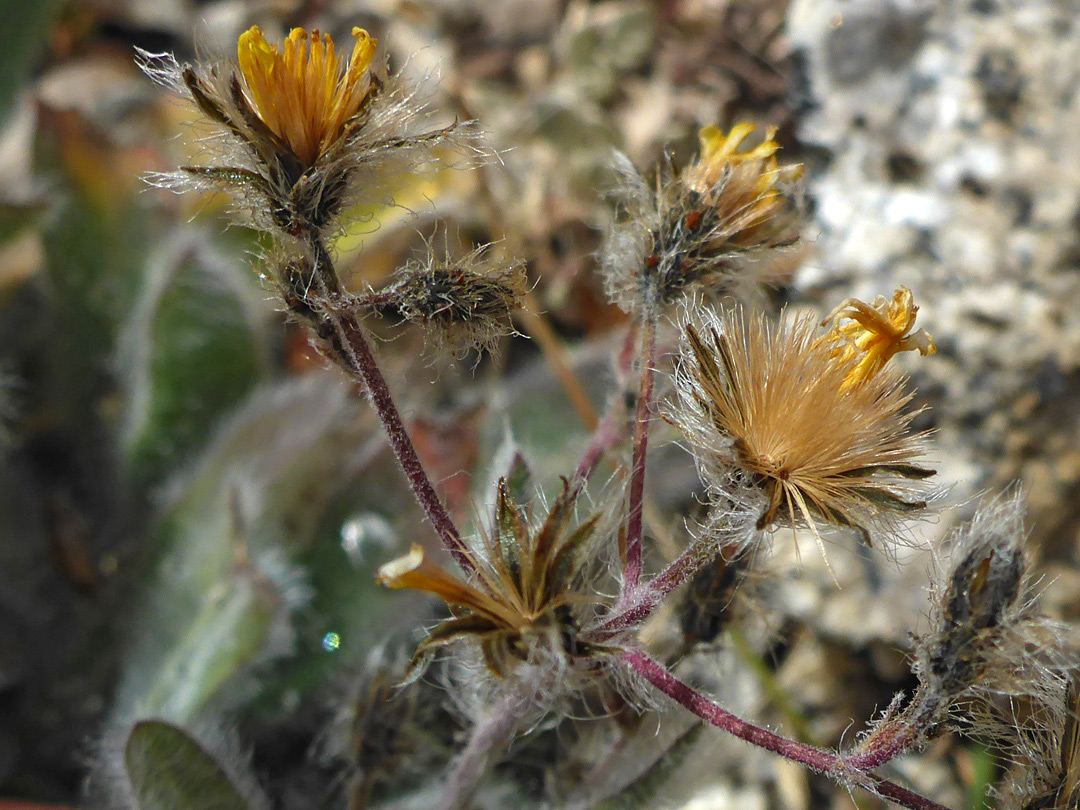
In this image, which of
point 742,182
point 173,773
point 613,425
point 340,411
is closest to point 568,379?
point 340,411

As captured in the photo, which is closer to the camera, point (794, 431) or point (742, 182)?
point (794, 431)

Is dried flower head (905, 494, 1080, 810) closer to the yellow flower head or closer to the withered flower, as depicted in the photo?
the withered flower

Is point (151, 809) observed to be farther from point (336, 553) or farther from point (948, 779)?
point (948, 779)

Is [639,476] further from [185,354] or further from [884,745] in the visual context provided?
[185,354]

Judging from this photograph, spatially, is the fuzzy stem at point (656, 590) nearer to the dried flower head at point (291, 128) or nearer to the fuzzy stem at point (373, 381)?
the fuzzy stem at point (373, 381)

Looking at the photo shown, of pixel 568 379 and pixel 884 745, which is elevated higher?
pixel 884 745

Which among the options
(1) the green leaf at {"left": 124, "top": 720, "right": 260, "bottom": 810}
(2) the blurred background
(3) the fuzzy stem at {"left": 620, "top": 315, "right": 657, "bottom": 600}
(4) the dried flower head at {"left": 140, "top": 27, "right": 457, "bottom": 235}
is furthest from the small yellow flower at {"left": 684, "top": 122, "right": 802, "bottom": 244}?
(1) the green leaf at {"left": 124, "top": 720, "right": 260, "bottom": 810}
